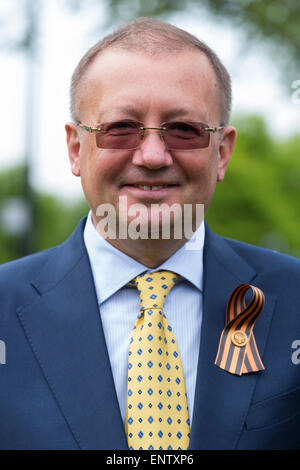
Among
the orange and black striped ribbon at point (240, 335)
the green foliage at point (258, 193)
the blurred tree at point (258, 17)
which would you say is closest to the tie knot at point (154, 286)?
the orange and black striped ribbon at point (240, 335)

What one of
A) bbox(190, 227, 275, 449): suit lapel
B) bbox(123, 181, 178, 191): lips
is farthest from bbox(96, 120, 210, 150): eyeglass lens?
bbox(190, 227, 275, 449): suit lapel

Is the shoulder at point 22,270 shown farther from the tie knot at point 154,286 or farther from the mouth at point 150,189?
the mouth at point 150,189

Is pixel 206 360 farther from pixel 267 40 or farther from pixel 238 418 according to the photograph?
pixel 267 40

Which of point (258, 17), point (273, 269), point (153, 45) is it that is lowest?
point (273, 269)

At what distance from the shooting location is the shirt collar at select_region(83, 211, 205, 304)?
2.85 metres

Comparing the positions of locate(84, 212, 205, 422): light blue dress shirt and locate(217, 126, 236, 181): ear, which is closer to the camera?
locate(84, 212, 205, 422): light blue dress shirt

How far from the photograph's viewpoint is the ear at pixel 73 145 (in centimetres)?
305

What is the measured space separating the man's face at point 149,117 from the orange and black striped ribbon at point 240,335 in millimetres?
464

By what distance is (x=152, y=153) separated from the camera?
2.63 m

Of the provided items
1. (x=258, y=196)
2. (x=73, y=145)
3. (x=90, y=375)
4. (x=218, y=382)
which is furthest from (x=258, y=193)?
(x=90, y=375)

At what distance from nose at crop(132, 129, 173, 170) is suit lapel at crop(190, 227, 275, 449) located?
579mm

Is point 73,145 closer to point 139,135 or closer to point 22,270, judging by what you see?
point 139,135

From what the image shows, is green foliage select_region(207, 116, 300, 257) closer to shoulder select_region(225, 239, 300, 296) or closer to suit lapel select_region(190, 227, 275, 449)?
shoulder select_region(225, 239, 300, 296)

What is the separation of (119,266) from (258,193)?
13.6m
